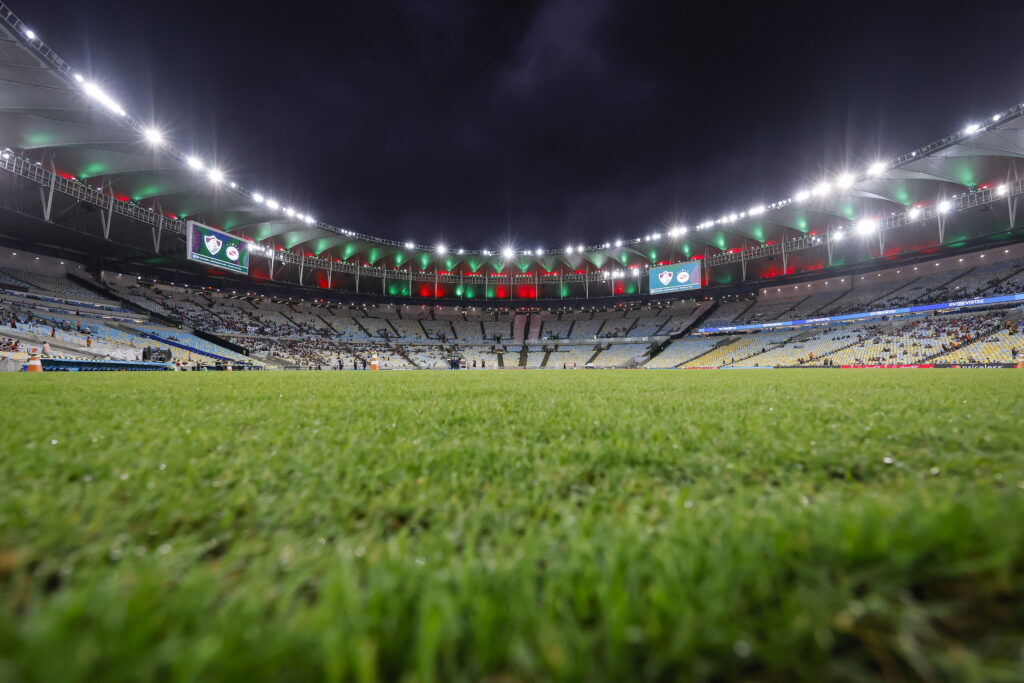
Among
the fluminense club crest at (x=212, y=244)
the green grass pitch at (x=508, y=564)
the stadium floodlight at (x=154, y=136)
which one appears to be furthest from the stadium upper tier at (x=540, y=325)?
the green grass pitch at (x=508, y=564)

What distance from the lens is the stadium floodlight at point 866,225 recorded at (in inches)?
1164

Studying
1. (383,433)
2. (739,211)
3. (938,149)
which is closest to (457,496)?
(383,433)

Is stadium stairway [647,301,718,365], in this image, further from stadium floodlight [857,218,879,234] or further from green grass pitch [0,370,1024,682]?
green grass pitch [0,370,1024,682]

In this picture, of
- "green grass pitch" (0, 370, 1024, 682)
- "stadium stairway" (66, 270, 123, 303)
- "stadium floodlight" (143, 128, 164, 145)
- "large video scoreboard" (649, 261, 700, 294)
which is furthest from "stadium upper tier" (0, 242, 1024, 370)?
"green grass pitch" (0, 370, 1024, 682)

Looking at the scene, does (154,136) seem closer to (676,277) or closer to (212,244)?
(212,244)

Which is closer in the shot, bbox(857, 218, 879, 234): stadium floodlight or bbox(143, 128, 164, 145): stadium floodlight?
bbox(143, 128, 164, 145): stadium floodlight

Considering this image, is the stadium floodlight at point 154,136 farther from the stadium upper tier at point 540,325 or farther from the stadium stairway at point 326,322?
the stadium stairway at point 326,322

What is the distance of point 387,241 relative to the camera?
38.0m

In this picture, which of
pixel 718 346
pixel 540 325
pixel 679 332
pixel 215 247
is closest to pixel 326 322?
pixel 215 247

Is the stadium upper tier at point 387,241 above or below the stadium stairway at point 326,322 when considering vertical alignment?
above

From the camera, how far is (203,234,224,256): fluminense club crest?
2622 centimetres

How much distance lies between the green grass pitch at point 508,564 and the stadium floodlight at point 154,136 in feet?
91.6

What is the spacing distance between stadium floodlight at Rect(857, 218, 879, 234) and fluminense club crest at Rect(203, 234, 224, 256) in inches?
1865

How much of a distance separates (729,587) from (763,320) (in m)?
44.6
